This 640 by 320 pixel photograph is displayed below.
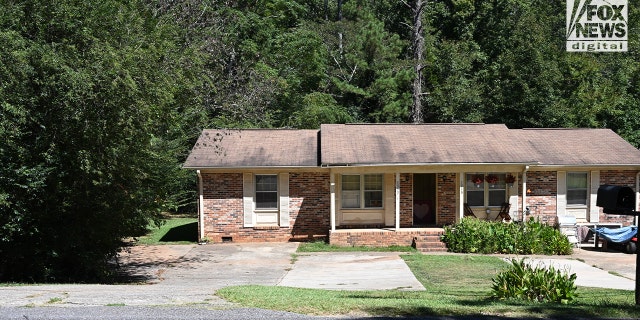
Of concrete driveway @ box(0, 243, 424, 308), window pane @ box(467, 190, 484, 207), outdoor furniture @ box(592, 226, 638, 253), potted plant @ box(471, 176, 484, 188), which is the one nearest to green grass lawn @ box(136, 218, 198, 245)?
concrete driveway @ box(0, 243, 424, 308)

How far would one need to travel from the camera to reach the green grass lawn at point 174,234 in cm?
2240

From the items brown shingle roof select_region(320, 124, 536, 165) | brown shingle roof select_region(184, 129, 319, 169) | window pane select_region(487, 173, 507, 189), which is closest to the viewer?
brown shingle roof select_region(320, 124, 536, 165)

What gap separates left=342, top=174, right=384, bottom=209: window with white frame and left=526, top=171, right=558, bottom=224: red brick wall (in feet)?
16.6

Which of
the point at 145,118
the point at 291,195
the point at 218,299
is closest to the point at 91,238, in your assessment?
the point at 145,118

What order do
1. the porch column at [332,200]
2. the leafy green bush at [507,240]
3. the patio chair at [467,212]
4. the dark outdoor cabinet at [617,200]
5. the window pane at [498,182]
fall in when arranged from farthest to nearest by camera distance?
1. the window pane at [498,182]
2. the patio chair at [467,212]
3. the porch column at [332,200]
4. the leafy green bush at [507,240]
5. the dark outdoor cabinet at [617,200]

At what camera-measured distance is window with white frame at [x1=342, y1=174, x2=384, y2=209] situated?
22.2 meters

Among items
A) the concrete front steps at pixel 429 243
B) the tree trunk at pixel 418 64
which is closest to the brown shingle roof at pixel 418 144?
the concrete front steps at pixel 429 243

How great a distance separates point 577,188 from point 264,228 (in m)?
10.7

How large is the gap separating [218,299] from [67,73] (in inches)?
240

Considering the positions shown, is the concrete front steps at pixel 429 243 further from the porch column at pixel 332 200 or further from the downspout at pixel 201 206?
the downspout at pixel 201 206

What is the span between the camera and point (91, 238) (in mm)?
14500

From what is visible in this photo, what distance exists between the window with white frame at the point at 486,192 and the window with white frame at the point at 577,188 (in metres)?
2.24

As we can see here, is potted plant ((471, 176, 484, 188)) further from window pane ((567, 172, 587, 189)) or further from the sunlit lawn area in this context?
the sunlit lawn area

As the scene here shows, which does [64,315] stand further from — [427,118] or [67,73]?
[427,118]
